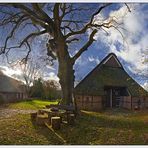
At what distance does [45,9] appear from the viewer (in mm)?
4051

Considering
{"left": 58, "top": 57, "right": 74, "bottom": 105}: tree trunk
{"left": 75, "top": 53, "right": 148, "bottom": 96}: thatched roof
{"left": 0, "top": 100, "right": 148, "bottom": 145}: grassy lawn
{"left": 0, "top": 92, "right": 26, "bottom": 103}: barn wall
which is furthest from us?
{"left": 58, "top": 57, "right": 74, "bottom": 105}: tree trunk

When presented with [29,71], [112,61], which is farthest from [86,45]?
[29,71]

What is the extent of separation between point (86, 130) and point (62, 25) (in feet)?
4.76

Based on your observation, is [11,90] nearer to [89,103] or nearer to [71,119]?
[71,119]

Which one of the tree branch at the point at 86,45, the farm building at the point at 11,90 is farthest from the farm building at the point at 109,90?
the farm building at the point at 11,90

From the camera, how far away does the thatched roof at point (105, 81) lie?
12.8 feet

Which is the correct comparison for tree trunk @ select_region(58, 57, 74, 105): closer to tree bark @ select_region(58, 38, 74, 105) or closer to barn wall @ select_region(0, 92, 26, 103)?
tree bark @ select_region(58, 38, 74, 105)

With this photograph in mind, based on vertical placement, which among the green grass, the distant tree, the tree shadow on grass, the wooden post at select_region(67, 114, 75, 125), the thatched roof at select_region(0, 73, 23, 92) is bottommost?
the tree shadow on grass

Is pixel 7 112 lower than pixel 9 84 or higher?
lower

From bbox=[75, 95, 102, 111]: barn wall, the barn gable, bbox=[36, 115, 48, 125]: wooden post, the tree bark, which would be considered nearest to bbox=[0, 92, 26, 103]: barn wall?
bbox=[36, 115, 48, 125]: wooden post

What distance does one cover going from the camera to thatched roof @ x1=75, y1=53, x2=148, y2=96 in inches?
154

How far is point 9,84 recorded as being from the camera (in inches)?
153

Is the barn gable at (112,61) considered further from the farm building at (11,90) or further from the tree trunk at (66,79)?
the farm building at (11,90)

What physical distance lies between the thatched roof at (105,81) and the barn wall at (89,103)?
8 cm
